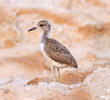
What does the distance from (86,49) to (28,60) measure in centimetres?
A: 268

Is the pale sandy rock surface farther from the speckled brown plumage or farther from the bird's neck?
the speckled brown plumage

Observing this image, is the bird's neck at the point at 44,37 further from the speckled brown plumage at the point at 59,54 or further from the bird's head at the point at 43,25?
the speckled brown plumage at the point at 59,54

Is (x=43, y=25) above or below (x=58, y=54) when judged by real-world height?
above

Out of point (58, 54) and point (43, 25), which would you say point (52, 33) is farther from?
point (58, 54)

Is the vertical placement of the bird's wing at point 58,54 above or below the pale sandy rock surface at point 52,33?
above

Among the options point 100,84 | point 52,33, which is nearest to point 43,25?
point 100,84

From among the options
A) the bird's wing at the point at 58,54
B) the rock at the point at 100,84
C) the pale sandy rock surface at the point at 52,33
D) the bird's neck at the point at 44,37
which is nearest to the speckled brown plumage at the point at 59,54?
the bird's wing at the point at 58,54

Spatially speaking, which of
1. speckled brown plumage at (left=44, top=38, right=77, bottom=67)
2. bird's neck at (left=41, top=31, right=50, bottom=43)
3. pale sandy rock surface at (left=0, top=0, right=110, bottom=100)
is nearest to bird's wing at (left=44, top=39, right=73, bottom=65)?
speckled brown plumage at (left=44, top=38, right=77, bottom=67)

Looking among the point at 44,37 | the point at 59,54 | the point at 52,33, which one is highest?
the point at 44,37

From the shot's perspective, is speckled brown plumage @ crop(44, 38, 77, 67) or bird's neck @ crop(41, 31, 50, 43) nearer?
speckled brown plumage @ crop(44, 38, 77, 67)

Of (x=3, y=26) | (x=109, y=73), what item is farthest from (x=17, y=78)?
(x=109, y=73)

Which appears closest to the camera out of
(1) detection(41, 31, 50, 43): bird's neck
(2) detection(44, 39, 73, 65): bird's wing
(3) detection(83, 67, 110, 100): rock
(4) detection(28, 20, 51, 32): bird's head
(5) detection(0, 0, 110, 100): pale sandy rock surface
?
(3) detection(83, 67, 110, 100): rock

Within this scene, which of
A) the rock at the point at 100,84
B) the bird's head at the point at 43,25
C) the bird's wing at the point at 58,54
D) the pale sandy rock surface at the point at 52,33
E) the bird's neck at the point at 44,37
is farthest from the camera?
the pale sandy rock surface at the point at 52,33

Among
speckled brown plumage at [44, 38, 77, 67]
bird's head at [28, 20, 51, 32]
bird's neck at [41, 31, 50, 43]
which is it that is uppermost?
bird's head at [28, 20, 51, 32]
